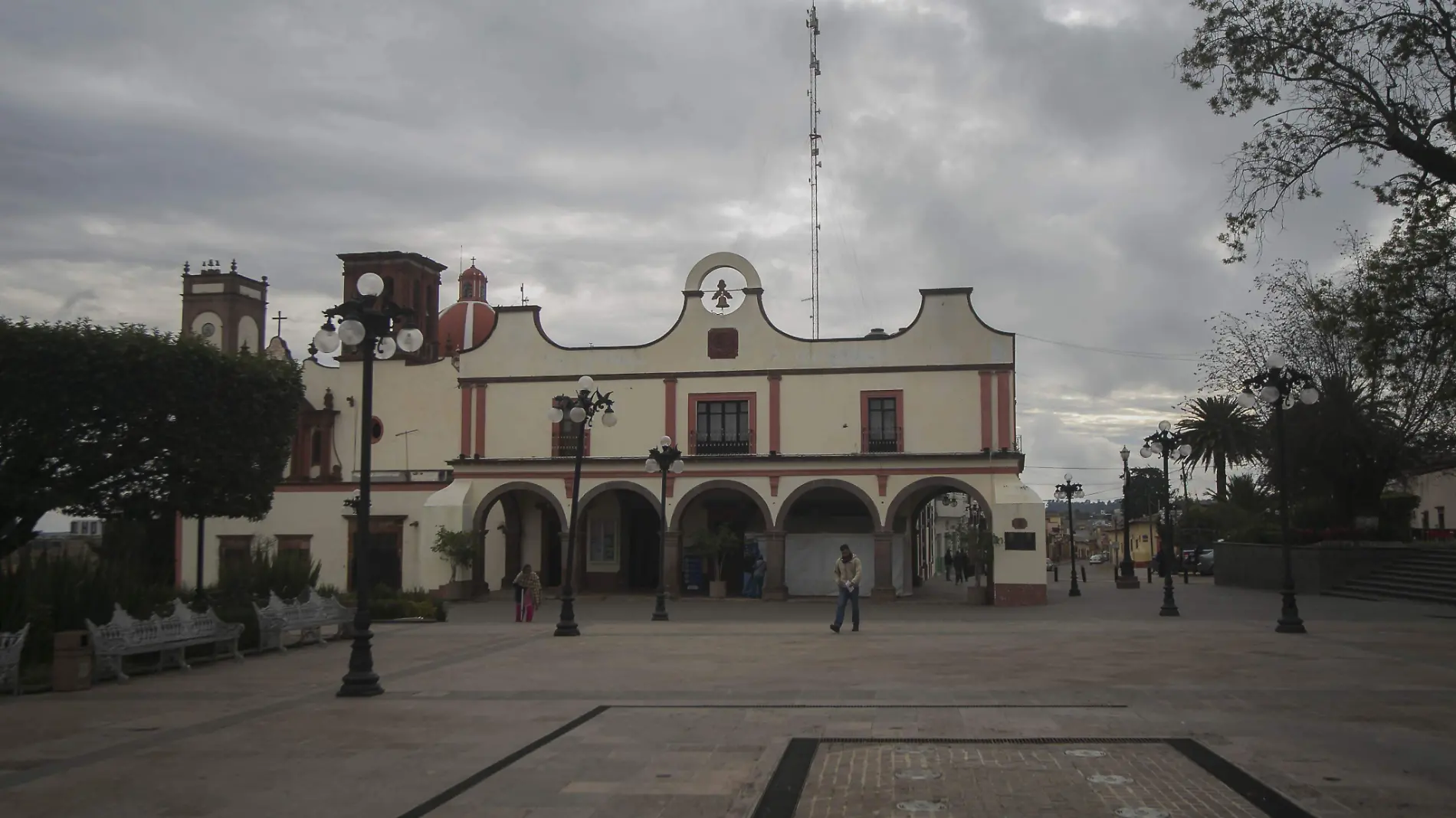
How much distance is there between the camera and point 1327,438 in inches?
1319

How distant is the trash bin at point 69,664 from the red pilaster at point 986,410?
24734mm

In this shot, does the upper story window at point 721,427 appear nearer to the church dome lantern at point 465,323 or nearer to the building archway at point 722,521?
the building archway at point 722,521

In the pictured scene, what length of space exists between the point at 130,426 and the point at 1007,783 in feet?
69.6

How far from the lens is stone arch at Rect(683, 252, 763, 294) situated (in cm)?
3566

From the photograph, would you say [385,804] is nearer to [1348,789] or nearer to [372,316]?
[1348,789]

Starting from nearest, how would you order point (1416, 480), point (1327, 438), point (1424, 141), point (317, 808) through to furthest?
point (317, 808), point (1424, 141), point (1327, 438), point (1416, 480)

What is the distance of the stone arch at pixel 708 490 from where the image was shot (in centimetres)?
3441

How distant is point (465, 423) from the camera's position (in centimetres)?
3681

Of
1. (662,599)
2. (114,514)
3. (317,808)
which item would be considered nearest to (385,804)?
(317,808)

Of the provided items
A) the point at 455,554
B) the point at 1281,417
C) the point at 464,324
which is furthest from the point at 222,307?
the point at 1281,417

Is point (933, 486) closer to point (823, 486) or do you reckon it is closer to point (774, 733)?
point (823, 486)

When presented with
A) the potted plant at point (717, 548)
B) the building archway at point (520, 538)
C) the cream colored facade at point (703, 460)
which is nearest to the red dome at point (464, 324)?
the cream colored facade at point (703, 460)

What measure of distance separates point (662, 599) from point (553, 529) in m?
14.6

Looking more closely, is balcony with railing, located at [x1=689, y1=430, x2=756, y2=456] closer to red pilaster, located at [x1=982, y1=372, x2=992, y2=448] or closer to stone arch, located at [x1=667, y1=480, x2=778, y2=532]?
stone arch, located at [x1=667, y1=480, x2=778, y2=532]
